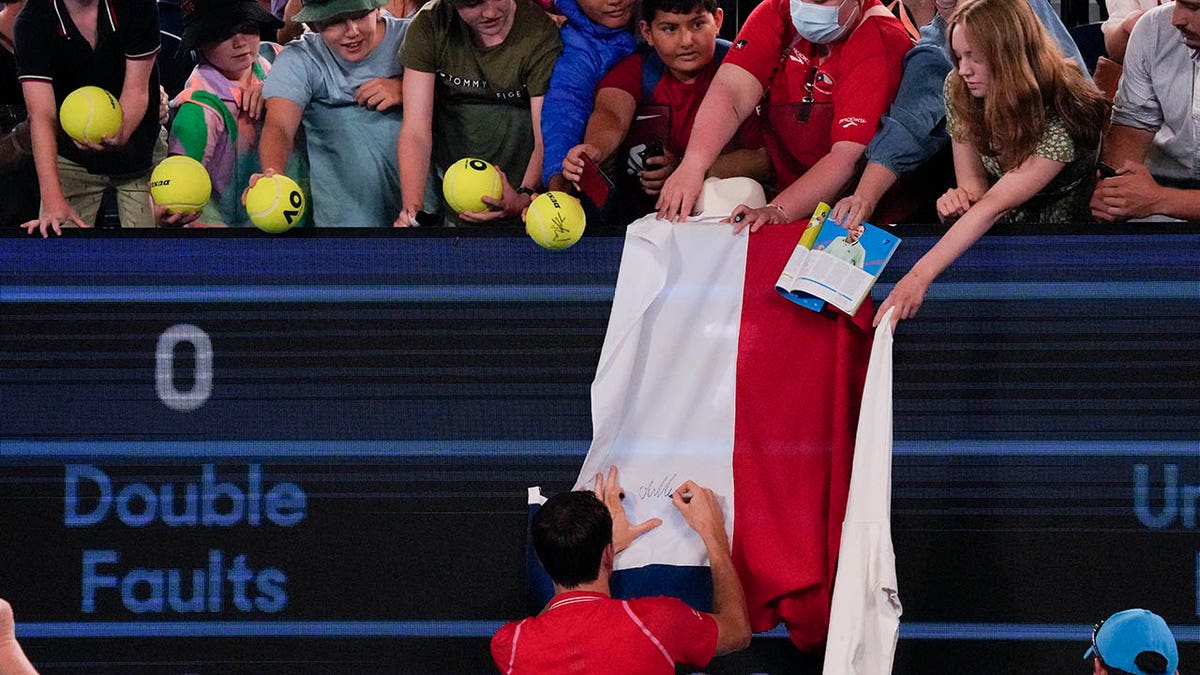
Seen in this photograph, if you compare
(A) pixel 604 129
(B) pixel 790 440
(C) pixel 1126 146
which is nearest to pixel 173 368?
(A) pixel 604 129

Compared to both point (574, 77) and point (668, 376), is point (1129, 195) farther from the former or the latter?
point (574, 77)

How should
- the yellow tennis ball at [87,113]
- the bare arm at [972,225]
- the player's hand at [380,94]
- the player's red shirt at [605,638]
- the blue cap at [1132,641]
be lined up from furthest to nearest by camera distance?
the player's hand at [380,94] < the yellow tennis ball at [87,113] < the bare arm at [972,225] < the player's red shirt at [605,638] < the blue cap at [1132,641]

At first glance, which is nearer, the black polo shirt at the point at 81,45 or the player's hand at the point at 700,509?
the player's hand at the point at 700,509

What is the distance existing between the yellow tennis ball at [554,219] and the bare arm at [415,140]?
1.65ft

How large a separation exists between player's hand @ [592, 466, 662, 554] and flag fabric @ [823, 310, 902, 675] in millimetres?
544

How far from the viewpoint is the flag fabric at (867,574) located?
3822mm

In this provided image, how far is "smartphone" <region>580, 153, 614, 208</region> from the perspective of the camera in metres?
4.23

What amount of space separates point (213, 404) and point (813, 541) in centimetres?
167

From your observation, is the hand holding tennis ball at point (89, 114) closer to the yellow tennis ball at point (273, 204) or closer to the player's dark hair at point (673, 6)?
the yellow tennis ball at point (273, 204)

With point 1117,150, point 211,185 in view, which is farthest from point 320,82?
point 1117,150

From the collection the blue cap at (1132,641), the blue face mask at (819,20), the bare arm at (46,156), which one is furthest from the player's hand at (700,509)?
the bare arm at (46,156)

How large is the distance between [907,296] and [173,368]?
1989mm

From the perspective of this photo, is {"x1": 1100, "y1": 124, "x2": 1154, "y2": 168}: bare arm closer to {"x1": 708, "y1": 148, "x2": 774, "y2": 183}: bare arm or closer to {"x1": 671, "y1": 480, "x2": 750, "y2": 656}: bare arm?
{"x1": 708, "y1": 148, "x2": 774, "y2": 183}: bare arm

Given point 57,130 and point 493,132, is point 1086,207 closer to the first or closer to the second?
point 493,132
